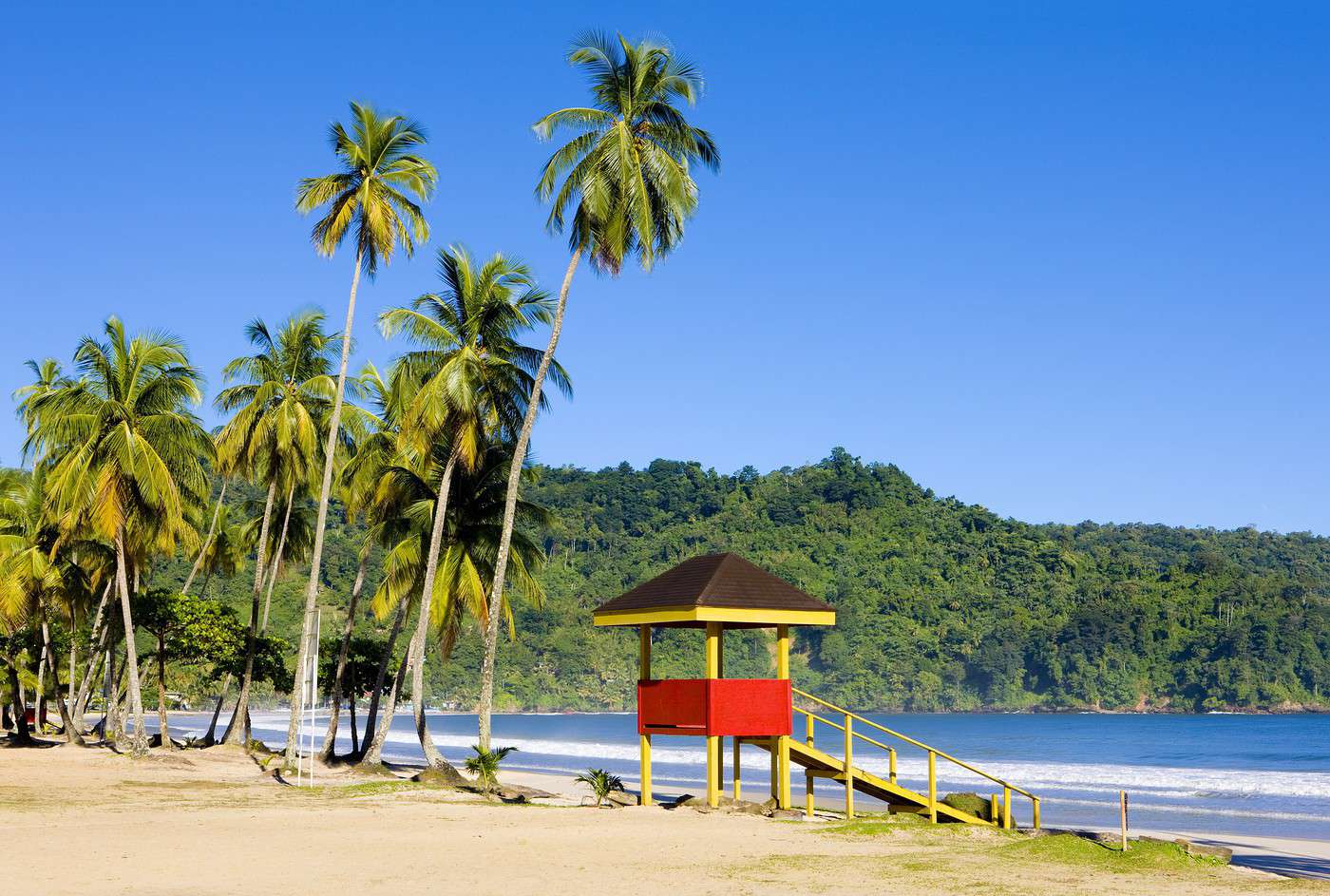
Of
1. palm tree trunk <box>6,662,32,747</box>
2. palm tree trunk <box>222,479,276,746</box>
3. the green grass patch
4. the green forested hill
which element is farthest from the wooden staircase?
the green forested hill

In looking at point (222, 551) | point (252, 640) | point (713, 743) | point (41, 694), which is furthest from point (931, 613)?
point (713, 743)

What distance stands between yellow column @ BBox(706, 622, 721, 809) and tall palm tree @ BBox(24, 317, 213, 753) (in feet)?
48.4

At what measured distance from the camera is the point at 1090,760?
73750 mm

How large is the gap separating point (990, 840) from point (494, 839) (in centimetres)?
809

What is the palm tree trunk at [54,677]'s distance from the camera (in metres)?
41.8

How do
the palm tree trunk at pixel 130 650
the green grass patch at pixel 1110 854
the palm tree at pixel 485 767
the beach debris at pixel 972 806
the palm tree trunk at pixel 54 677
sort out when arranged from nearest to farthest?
the green grass patch at pixel 1110 854 < the beach debris at pixel 972 806 < the palm tree at pixel 485 767 < the palm tree trunk at pixel 130 650 < the palm tree trunk at pixel 54 677

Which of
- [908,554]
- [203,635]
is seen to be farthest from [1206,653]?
[203,635]

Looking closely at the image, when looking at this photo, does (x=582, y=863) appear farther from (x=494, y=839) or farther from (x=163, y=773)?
(x=163, y=773)

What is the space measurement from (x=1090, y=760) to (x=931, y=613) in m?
90.3

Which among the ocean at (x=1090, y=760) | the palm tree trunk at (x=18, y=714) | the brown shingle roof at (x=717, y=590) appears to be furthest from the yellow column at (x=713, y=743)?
the palm tree trunk at (x=18, y=714)

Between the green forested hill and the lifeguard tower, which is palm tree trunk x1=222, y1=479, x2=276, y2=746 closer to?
the lifeguard tower

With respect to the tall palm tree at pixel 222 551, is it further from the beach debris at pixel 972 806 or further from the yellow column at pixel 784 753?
the beach debris at pixel 972 806

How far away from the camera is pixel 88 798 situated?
965 inches

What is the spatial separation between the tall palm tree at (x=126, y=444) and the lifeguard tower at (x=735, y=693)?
1307 centimetres
